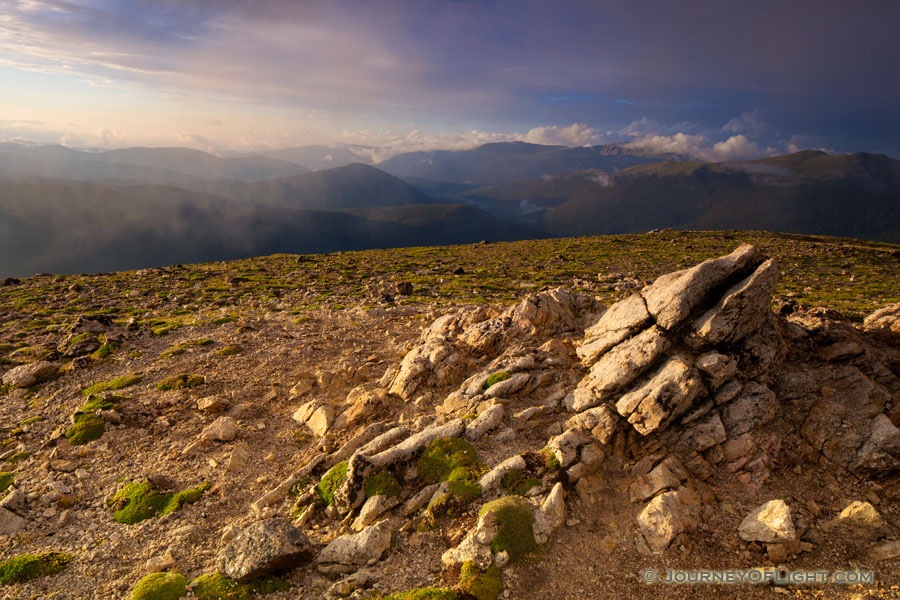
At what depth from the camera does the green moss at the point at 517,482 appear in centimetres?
1614

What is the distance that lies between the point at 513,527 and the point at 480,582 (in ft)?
6.89

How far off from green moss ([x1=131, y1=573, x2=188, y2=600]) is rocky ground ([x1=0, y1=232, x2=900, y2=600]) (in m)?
0.09

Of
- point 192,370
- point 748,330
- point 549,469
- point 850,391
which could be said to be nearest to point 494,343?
point 549,469

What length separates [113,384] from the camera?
95.5ft

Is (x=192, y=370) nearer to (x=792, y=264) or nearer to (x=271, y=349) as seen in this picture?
(x=271, y=349)

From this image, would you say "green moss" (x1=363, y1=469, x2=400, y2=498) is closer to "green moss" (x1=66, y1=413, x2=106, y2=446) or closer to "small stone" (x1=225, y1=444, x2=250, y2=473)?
"small stone" (x1=225, y1=444, x2=250, y2=473)

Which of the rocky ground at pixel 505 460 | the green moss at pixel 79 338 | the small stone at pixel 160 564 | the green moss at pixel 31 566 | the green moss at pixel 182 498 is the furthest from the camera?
the green moss at pixel 79 338

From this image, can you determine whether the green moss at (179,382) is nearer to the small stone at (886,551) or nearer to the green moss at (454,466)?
the green moss at (454,466)

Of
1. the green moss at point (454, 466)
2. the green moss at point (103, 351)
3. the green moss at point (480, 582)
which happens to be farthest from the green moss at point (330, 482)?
the green moss at point (103, 351)

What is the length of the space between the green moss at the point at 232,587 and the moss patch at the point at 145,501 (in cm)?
537

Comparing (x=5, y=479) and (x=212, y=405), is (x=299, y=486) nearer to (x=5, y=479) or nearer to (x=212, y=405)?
(x=212, y=405)

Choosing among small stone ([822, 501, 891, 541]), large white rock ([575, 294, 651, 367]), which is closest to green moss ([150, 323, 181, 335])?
large white rock ([575, 294, 651, 367])

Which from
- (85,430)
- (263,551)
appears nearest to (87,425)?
(85,430)

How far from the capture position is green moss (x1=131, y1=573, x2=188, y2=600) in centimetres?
1353
